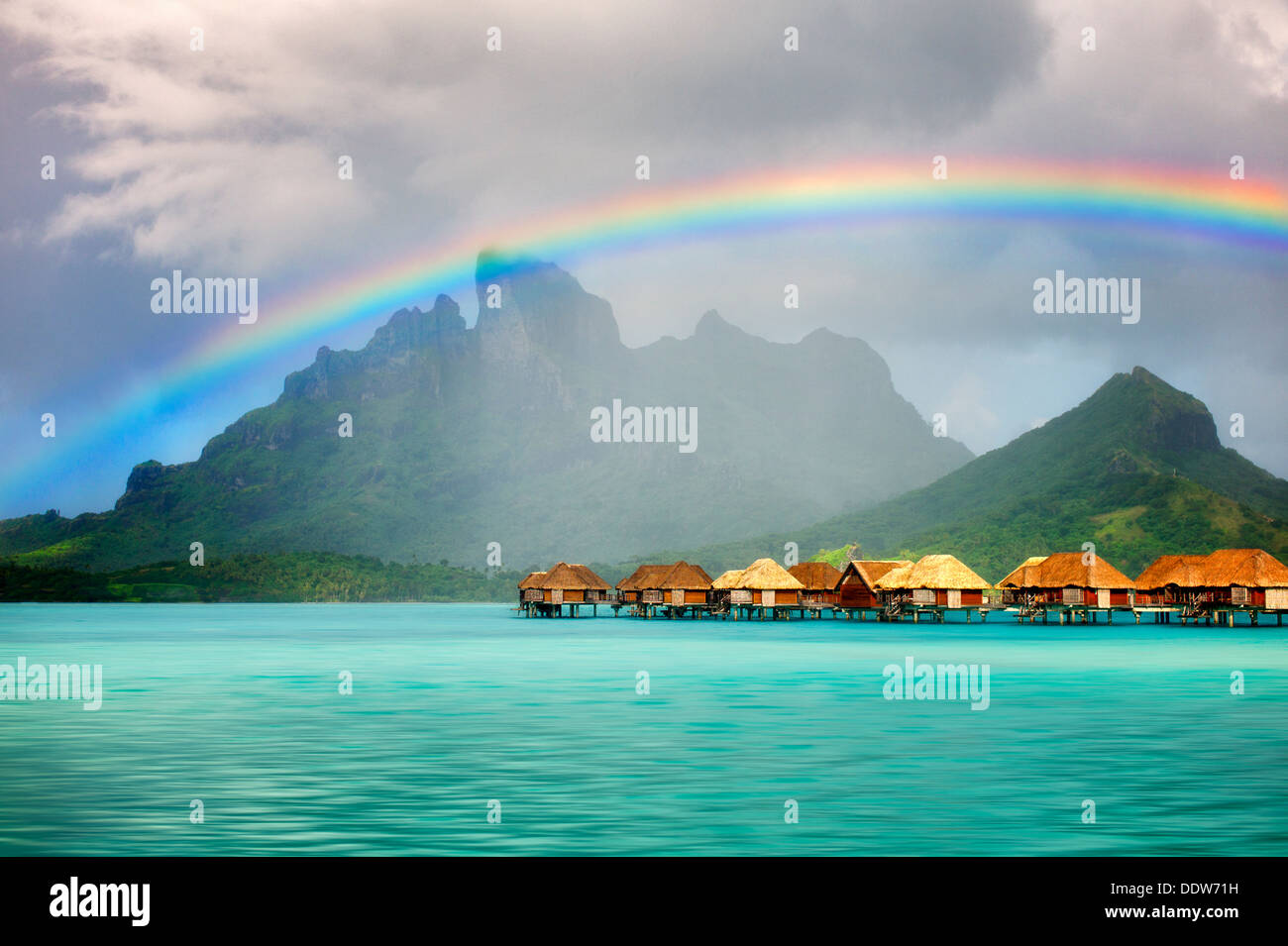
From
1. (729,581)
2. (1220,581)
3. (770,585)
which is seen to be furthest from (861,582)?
(1220,581)

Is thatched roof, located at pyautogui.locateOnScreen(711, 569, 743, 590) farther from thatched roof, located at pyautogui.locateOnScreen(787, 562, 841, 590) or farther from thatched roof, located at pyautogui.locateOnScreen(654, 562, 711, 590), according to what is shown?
thatched roof, located at pyautogui.locateOnScreen(787, 562, 841, 590)

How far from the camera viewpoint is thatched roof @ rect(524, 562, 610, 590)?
12719 cm

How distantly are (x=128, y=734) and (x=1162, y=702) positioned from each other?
93.1 feet

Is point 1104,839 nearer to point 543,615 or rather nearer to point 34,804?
point 34,804

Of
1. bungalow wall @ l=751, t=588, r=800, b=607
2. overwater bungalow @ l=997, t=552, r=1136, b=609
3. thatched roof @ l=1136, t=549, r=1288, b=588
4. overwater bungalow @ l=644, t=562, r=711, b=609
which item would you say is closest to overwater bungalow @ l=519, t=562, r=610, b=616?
overwater bungalow @ l=644, t=562, r=711, b=609

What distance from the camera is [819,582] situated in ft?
416

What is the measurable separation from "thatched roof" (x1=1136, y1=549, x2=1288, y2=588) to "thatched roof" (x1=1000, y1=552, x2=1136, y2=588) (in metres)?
2.61

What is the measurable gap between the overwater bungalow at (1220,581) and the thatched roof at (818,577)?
28.6 m

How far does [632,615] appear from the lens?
147m

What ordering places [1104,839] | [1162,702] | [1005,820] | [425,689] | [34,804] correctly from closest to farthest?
[1104,839] < [1005,820] < [34,804] < [1162,702] < [425,689]

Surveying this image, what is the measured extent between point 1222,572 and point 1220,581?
81 cm

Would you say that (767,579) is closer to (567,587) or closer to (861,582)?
(861,582)

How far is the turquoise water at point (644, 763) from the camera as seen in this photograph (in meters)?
16.5
